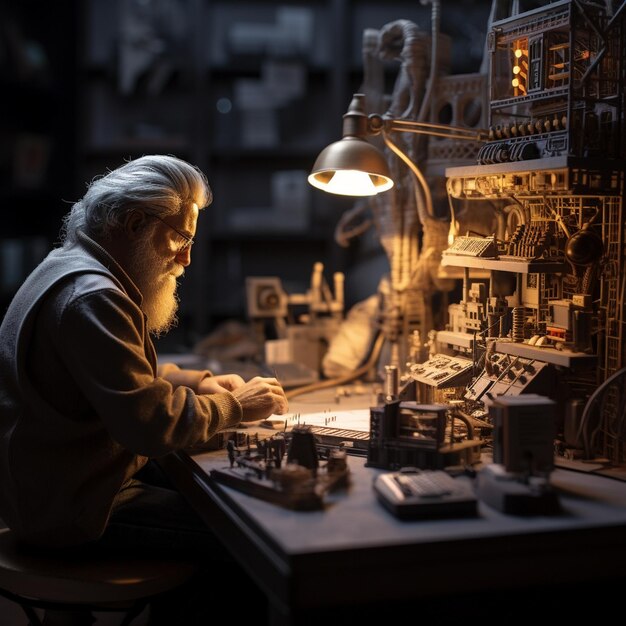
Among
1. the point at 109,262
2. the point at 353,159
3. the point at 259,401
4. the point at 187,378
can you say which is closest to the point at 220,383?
the point at 187,378

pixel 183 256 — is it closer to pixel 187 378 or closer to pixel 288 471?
pixel 187 378

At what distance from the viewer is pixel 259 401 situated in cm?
248

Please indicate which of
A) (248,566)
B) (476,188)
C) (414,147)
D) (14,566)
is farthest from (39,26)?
(248,566)

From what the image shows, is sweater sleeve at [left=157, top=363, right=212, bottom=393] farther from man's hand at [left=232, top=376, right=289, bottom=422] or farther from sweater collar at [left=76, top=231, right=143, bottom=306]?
sweater collar at [left=76, top=231, right=143, bottom=306]

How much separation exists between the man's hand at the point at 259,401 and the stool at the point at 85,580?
43 cm

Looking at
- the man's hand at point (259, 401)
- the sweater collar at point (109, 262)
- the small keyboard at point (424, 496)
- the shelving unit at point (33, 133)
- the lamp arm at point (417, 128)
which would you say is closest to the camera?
the small keyboard at point (424, 496)

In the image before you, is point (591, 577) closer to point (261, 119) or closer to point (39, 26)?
point (261, 119)

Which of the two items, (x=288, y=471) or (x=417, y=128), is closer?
(x=288, y=471)

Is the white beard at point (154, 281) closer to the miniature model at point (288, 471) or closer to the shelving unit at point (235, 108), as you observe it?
the miniature model at point (288, 471)

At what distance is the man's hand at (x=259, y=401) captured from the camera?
2.46 metres

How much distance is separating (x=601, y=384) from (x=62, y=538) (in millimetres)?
1341

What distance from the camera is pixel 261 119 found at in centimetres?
557

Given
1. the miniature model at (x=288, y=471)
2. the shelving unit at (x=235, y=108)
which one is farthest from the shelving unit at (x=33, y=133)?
the miniature model at (x=288, y=471)

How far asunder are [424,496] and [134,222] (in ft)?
3.44
